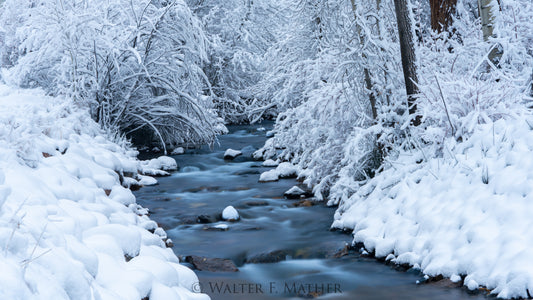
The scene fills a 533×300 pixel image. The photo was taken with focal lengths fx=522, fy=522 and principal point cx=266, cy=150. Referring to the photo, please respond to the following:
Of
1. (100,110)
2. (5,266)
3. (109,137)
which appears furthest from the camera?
(100,110)

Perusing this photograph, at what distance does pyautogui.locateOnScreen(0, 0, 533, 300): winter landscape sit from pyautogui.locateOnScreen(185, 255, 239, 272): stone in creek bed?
0.04 meters

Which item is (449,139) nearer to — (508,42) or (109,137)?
(508,42)

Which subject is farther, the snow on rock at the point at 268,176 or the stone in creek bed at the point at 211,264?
the snow on rock at the point at 268,176

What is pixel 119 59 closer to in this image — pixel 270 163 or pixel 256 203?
pixel 270 163

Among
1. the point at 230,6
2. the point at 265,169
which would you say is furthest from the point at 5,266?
the point at 230,6

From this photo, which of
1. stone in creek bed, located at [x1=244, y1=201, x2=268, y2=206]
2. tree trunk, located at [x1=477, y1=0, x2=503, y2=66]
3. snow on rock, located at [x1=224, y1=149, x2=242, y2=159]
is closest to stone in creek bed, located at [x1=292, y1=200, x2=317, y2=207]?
stone in creek bed, located at [x1=244, y1=201, x2=268, y2=206]

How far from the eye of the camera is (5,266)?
284 cm

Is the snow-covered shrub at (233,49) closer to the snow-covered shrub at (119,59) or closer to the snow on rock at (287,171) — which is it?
the snow-covered shrub at (119,59)

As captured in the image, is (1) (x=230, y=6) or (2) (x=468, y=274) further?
(1) (x=230, y=6)

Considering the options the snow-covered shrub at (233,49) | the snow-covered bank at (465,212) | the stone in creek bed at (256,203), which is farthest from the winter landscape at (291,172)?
the snow-covered shrub at (233,49)

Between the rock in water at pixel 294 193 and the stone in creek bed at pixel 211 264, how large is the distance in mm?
3089

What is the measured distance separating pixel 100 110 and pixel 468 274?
9137 mm

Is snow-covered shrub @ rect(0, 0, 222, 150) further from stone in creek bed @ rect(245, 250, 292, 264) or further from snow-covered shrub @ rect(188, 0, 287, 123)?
snow-covered shrub @ rect(188, 0, 287, 123)

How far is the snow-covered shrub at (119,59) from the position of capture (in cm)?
1113
